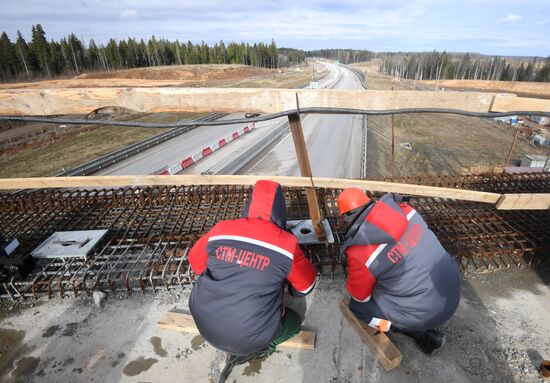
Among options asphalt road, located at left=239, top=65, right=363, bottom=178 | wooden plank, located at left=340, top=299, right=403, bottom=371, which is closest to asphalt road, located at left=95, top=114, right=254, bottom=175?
asphalt road, located at left=239, top=65, right=363, bottom=178

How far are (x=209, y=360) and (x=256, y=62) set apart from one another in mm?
116197

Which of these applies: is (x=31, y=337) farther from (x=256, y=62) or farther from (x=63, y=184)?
(x=256, y=62)

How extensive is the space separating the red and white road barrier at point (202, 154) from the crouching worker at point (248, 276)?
1409cm

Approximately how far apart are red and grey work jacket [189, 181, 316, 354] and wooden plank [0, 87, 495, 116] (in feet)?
3.27

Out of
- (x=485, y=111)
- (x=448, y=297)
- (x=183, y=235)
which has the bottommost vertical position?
(x=183, y=235)

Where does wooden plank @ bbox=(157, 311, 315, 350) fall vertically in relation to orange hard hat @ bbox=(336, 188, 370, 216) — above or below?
below

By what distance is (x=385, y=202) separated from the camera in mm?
2787

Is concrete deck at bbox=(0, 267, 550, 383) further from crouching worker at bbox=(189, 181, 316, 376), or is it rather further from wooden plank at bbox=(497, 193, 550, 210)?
wooden plank at bbox=(497, 193, 550, 210)

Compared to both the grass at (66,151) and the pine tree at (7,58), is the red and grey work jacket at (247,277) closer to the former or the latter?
the grass at (66,151)

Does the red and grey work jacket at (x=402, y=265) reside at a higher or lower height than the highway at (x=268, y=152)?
higher

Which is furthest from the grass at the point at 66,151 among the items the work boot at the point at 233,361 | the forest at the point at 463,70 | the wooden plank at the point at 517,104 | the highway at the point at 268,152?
the forest at the point at 463,70

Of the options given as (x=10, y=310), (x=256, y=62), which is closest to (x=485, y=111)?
(x=10, y=310)

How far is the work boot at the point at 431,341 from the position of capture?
9.91ft

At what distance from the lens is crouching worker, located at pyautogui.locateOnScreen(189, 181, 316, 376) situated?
255 cm
